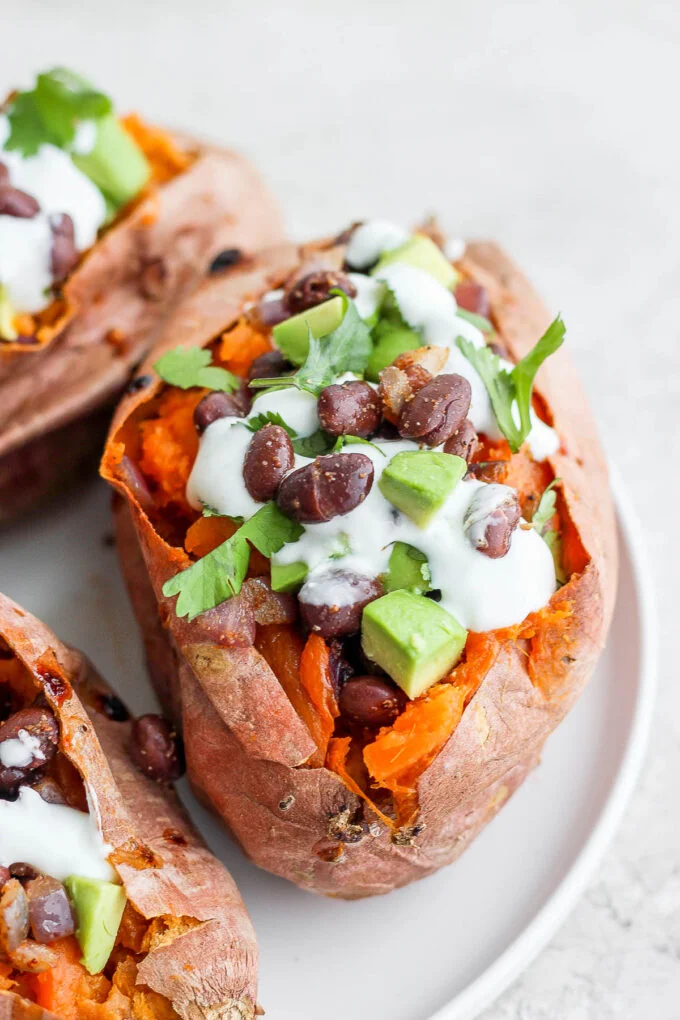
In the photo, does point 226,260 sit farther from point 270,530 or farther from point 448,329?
point 270,530

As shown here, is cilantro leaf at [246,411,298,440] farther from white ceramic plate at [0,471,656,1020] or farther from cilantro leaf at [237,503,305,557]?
white ceramic plate at [0,471,656,1020]

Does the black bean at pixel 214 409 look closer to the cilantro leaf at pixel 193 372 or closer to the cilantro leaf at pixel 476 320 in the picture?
the cilantro leaf at pixel 193 372

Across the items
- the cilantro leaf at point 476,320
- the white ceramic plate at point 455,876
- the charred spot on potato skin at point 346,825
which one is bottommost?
the white ceramic plate at point 455,876

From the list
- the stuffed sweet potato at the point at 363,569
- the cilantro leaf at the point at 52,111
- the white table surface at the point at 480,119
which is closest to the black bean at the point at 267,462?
the stuffed sweet potato at the point at 363,569

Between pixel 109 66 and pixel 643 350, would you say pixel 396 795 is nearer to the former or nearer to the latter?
pixel 643 350

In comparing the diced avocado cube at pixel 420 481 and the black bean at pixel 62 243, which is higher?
the black bean at pixel 62 243

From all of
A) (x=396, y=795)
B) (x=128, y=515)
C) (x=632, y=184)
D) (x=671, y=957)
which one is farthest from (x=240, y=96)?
(x=671, y=957)

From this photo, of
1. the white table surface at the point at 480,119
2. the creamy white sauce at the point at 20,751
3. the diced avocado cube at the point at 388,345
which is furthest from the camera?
the white table surface at the point at 480,119
